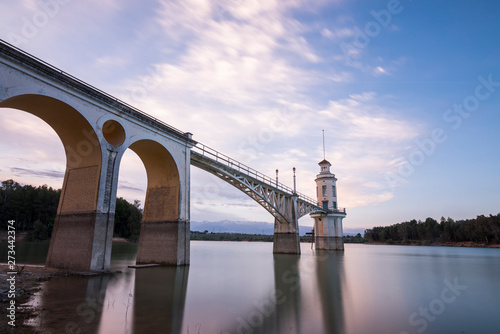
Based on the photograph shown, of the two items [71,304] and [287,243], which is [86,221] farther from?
[287,243]

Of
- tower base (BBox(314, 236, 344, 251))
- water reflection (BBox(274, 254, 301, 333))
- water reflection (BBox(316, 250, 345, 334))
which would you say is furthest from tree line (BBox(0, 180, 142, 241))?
water reflection (BBox(316, 250, 345, 334))

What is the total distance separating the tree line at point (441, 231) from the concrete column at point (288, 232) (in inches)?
3047

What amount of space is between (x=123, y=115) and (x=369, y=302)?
57.7 feet

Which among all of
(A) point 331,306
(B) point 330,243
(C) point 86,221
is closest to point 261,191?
(C) point 86,221

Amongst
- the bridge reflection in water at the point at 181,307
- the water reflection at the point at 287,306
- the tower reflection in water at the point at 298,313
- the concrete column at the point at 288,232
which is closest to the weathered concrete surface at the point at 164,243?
the bridge reflection in water at the point at 181,307

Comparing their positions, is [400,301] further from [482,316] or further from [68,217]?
[68,217]

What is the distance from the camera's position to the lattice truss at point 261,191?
95.4 ft

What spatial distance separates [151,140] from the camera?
20969 mm

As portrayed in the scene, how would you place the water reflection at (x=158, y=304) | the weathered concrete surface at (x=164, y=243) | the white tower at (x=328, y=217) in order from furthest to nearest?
the white tower at (x=328, y=217) → the weathered concrete surface at (x=164, y=243) → the water reflection at (x=158, y=304)

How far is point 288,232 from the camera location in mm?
42500

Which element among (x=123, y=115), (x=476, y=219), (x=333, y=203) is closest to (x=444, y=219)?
(x=476, y=219)

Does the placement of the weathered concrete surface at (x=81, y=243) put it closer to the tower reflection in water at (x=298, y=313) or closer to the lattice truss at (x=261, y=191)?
the tower reflection in water at (x=298, y=313)

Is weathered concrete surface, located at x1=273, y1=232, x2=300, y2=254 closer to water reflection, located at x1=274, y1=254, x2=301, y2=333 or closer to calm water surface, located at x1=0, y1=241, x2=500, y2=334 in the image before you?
water reflection, located at x1=274, y1=254, x2=301, y2=333

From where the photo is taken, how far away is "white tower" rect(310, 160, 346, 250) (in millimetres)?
52812
